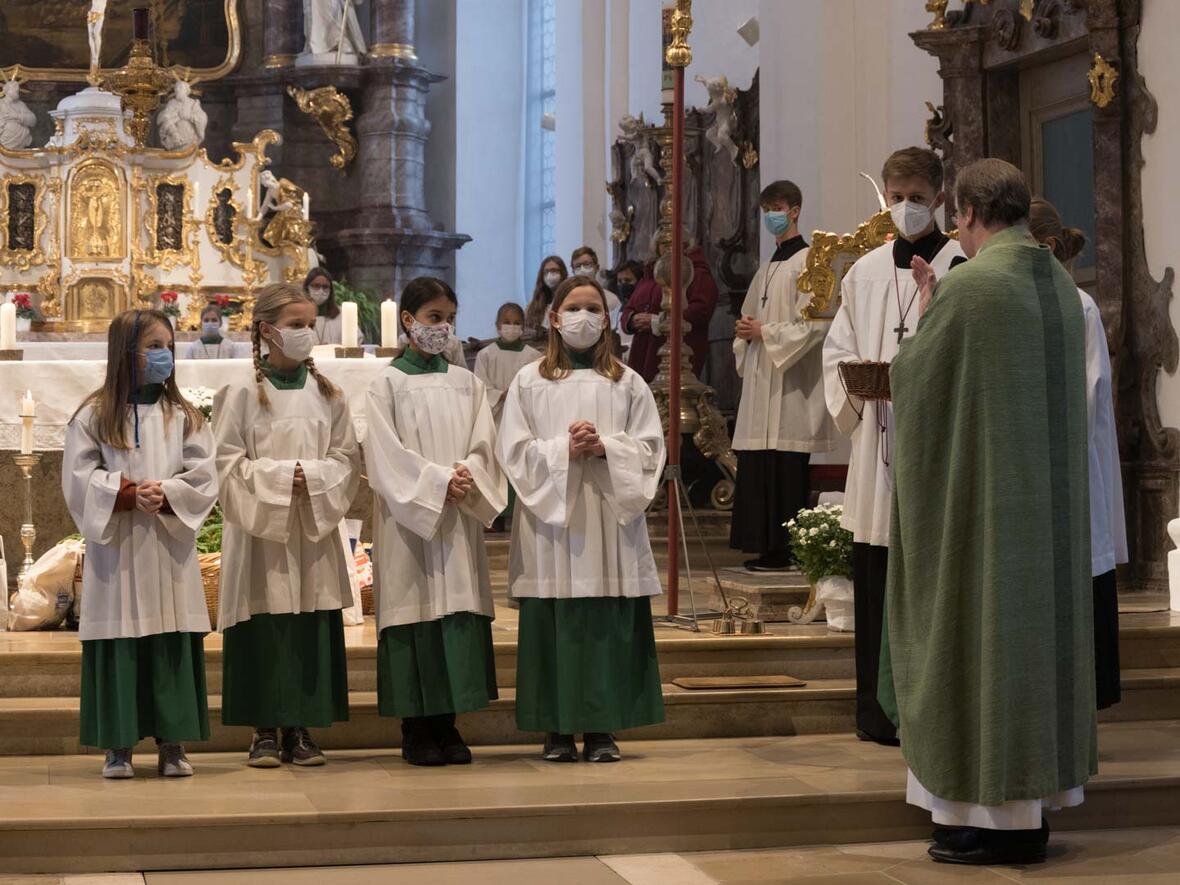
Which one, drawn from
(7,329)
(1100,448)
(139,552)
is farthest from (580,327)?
(7,329)

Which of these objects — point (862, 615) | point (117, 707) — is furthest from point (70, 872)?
point (862, 615)

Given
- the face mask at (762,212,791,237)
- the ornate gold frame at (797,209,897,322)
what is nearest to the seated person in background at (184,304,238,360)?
the face mask at (762,212,791,237)

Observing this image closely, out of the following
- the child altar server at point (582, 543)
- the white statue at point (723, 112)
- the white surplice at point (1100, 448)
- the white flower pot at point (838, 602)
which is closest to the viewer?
the white surplice at point (1100, 448)

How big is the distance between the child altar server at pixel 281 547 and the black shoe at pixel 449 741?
0.33 metres

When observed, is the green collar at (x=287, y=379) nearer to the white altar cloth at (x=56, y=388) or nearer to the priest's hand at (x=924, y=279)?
the priest's hand at (x=924, y=279)

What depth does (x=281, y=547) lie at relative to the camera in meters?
6.27

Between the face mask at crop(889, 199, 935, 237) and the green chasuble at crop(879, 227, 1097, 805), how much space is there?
1.14 m

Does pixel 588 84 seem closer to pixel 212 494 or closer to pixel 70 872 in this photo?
pixel 212 494

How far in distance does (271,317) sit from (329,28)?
12376 millimetres

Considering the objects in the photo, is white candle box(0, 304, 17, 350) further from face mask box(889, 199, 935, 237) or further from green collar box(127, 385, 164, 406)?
face mask box(889, 199, 935, 237)

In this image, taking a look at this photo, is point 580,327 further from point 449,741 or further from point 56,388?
point 56,388

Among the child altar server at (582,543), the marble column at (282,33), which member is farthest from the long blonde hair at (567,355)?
the marble column at (282,33)

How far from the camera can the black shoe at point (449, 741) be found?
20.8ft

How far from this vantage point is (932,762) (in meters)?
5.16
